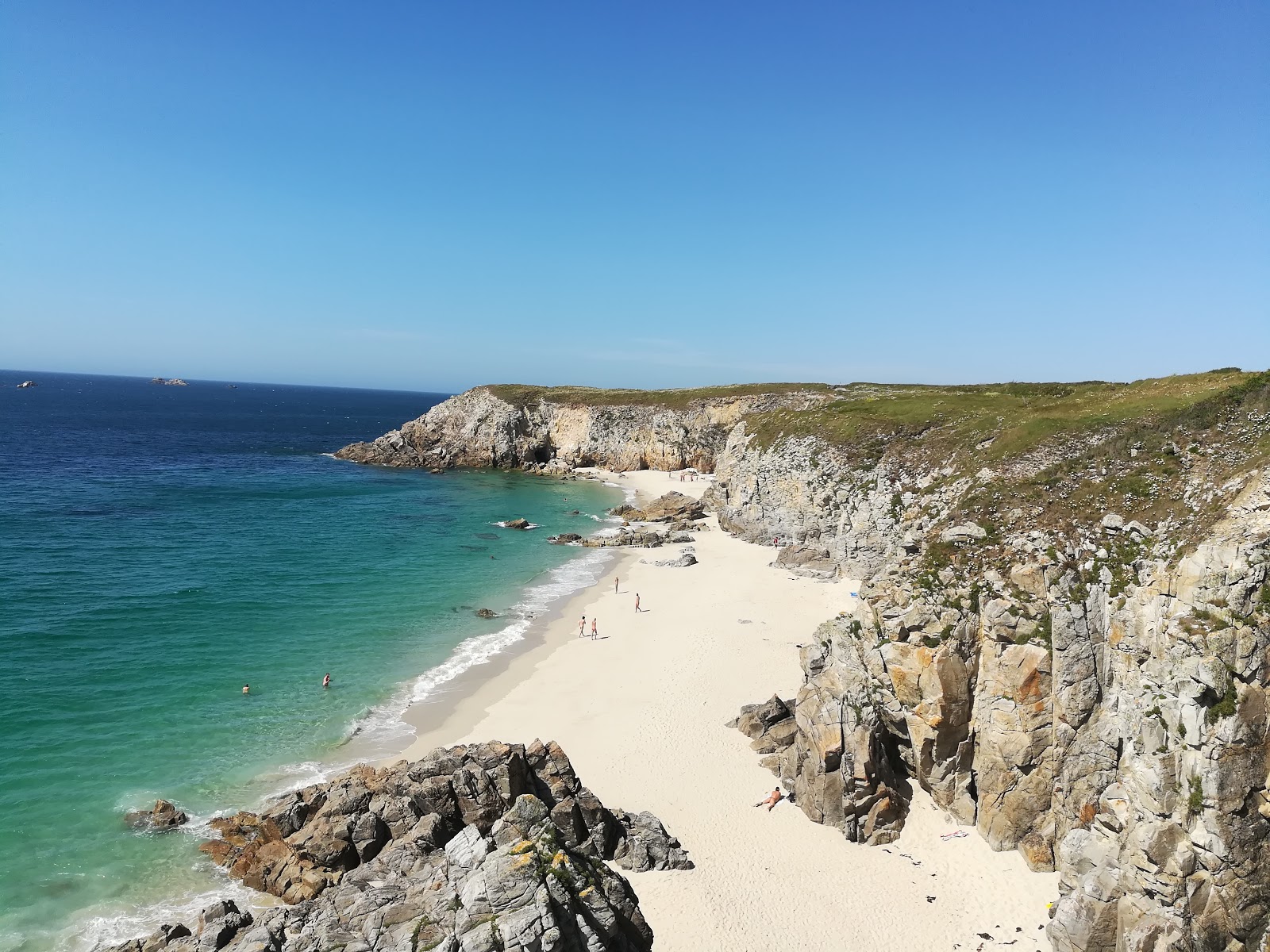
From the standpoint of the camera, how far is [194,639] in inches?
1362

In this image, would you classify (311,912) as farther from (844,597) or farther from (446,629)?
(844,597)

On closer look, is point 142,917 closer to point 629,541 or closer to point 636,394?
point 629,541

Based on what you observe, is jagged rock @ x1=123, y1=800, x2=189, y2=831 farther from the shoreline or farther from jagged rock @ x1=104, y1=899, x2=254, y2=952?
the shoreline

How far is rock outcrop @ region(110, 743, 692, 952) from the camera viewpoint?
38.2ft

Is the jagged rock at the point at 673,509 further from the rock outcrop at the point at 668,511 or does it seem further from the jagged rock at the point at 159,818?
the jagged rock at the point at 159,818

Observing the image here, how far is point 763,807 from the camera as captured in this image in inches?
868

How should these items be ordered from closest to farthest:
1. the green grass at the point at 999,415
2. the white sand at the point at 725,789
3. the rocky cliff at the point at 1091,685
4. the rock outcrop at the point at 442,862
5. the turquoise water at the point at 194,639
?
the rock outcrop at the point at 442,862, the rocky cliff at the point at 1091,685, the white sand at the point at 725,789, the turquoise water at the point at 194,639, the green grass at the point at 999,415

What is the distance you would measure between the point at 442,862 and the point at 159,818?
12880 mm

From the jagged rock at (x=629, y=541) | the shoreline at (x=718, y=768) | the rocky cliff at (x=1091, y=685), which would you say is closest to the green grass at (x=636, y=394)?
the jagged rock at (x=629, y=541)

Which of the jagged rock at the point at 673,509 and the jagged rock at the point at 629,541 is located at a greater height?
the jagged rock at the point at 673,509

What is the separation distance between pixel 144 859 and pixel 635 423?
8724 centimetres

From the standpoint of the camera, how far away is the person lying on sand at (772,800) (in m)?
22.0

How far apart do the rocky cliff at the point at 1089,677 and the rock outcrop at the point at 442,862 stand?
8044 millimetres

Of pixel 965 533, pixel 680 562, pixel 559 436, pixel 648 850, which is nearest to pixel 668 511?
pixel 680 562
